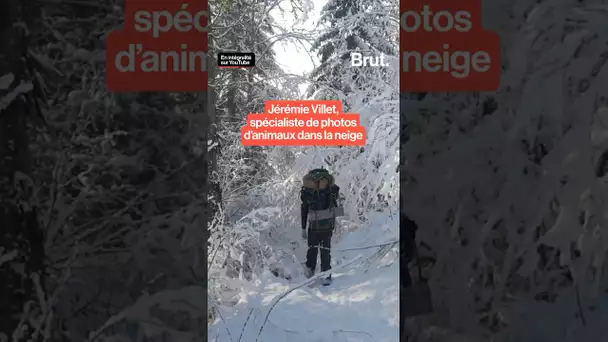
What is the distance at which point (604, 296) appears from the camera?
190 cm

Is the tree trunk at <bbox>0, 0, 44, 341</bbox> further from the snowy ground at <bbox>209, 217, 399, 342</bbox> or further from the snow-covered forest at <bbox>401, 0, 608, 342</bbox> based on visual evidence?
the snow-covered forest at <bbox>401, 0, 608, 342</bbox>

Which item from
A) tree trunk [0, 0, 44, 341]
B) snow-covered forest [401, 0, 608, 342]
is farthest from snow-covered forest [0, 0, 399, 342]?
snow-covered forest [401, 0, 608, 342]

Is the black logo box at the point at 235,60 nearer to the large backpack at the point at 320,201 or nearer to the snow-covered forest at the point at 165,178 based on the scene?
the snow-covered forest at the point at 165,178

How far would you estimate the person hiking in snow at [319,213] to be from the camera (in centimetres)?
204

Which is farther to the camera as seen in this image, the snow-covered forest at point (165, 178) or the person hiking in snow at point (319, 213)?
the person hiking in snow at point (319, 213)

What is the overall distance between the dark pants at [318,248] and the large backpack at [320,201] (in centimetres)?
5

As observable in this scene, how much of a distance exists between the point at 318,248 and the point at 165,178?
77 centimetres

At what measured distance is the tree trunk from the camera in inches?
73.0

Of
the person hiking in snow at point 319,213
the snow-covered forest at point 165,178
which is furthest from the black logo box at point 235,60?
the person hiking in snow at point 319,213

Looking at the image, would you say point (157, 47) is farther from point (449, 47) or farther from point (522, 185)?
point (522, 185)

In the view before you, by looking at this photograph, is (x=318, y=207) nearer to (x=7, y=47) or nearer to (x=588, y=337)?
(x=588, y=337)

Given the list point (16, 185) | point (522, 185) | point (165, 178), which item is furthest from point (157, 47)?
point (522, 185)

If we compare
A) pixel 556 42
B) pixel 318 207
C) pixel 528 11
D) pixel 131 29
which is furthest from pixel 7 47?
pixel 556 42

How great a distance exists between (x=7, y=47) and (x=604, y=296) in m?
2.81
